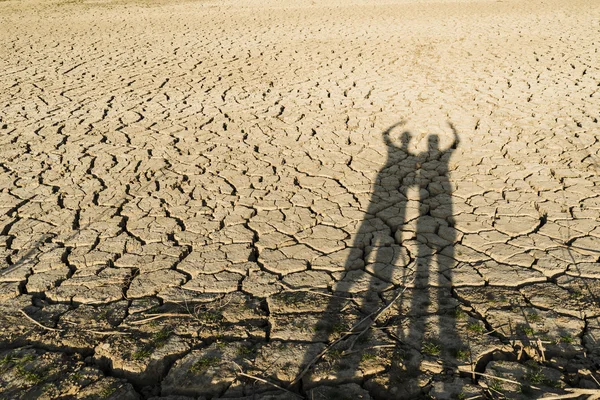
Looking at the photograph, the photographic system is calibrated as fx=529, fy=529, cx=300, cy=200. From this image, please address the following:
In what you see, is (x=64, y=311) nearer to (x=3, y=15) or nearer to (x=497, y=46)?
(x=497, y=46)

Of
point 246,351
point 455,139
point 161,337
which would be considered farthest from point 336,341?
point 455,139

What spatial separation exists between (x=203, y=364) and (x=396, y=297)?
40.1 inches

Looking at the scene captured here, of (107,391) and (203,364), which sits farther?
(203,364)

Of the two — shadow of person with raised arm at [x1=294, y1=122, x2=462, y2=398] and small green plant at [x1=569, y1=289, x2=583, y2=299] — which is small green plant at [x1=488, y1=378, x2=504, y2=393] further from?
small green plant at [x1=569, y1=289, x2=583, y2=299]

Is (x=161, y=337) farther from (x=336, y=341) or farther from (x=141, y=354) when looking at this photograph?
(x=336, y=341)

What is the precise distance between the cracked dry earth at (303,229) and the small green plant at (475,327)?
10 millimetres

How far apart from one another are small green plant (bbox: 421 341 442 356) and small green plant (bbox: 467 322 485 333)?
208 millimetres

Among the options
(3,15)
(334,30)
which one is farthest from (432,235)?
(3,15)

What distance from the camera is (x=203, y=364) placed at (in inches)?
90.4

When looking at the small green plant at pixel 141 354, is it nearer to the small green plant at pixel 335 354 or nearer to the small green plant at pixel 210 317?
the small green plant at pixel 210 317

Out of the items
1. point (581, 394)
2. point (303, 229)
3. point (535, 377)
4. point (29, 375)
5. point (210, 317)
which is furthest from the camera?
point (303, 229)

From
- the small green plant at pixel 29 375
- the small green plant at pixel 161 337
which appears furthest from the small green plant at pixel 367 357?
the small green plant at pixel 29 375

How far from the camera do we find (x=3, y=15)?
12.6 m

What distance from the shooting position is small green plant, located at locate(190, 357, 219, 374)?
7.45 ft
